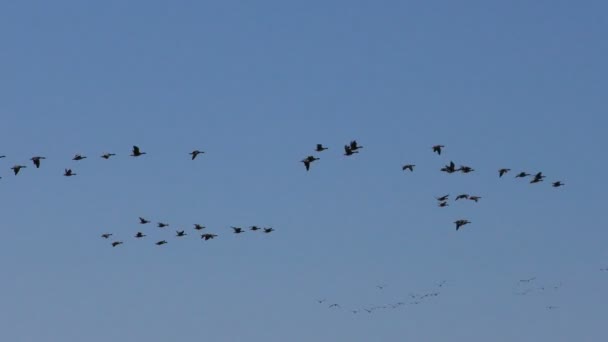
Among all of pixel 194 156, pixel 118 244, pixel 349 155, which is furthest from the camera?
pixel 118 244

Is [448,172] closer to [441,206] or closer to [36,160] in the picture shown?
[441,206]

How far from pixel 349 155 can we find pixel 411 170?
13.1 meters

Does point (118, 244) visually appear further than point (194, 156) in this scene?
Yes

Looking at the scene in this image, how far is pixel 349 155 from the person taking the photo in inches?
4099

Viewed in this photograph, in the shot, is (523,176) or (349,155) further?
(523,176)

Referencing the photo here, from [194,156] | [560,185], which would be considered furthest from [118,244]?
[560,185]

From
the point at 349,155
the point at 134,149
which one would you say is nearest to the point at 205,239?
the point at 134,149

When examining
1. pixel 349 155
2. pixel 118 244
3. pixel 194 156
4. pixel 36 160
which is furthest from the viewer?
pixel 118 244

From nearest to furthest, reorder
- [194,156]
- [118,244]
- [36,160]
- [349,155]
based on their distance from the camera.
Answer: [349,155] → [36,160] → [194,156] → [118,244]

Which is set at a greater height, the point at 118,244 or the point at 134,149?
the point at 134,149

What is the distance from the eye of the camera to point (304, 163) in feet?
357

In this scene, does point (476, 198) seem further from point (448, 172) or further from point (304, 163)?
point (304, 163)

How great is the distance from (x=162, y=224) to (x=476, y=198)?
3081 cm

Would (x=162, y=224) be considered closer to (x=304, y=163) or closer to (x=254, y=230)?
(x=254, y=230)
